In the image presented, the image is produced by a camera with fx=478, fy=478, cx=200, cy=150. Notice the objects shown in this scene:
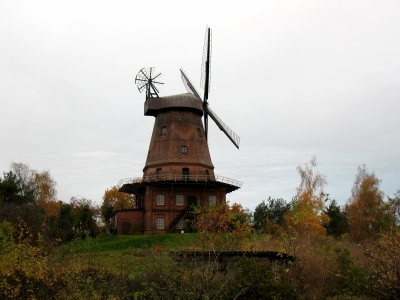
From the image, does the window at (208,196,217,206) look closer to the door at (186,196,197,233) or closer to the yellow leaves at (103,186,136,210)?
the door at (186,196,197,233)

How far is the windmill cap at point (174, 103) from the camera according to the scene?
42406mm

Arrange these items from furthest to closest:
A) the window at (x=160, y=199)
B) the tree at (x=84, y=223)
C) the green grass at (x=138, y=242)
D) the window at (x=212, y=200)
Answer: the tree at (x=84, y=223)
the window at (x=212, y=200)
the window at (x=160, y=199)
the green grass at (x=138, y=242)

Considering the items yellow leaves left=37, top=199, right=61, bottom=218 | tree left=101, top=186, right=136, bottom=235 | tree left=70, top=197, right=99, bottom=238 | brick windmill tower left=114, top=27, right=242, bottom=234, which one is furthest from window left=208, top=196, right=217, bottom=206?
tree left=101, top=186, right=136, bottom=235

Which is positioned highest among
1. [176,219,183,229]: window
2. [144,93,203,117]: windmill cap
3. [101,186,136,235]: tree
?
[144,93,203,117]: windmill cap

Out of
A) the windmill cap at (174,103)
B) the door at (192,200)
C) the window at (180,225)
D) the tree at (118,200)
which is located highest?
the windmill cap at (174,103)

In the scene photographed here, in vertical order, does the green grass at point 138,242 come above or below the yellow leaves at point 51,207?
below

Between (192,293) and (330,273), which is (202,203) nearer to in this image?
(330,273)

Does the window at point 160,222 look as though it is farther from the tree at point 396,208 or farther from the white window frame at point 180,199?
the tree at point 396,208

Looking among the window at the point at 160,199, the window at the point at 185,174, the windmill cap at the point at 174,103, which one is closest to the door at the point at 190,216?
the window at the point at 185,174

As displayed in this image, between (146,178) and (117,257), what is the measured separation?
48.9 feet

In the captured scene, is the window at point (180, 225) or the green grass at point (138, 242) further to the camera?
the window at point (180, 225)

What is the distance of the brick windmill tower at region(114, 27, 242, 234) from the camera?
3997cm

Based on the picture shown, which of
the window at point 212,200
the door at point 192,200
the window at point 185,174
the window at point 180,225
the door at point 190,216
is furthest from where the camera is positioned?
the window at point 212,200

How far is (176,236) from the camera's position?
114 ft
